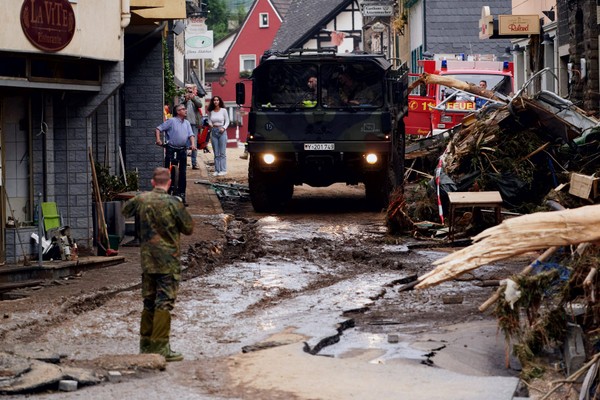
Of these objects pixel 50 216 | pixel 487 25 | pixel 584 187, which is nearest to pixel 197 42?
pixel 487 25

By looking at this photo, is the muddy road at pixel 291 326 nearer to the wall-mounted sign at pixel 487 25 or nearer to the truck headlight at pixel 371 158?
the truck headlight at pixel 371 158

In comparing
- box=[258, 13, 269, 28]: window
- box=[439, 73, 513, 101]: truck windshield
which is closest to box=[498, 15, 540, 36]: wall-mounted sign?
box=[439, 73, 513, 101]: truck windshield

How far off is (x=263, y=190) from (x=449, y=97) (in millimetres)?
7324

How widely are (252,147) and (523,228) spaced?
1351 cm

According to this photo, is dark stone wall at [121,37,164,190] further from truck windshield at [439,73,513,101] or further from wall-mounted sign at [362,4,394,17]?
wall-mounted sign at [362,4,394,17]

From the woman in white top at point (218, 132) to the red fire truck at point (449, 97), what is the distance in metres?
4.07

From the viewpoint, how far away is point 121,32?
641 inches

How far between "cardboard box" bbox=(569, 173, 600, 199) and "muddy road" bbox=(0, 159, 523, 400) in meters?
1.36

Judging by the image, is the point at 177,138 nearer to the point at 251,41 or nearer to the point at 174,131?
the point at 174,131

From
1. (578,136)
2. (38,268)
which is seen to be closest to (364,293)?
(38,268)

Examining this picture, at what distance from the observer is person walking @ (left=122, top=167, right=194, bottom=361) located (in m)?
10.1

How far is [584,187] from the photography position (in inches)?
620

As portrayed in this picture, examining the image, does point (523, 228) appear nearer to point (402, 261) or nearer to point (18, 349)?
point (18, 349)

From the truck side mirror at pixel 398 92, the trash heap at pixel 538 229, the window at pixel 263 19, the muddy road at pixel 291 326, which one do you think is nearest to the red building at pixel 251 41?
the window at pixel 263 19
